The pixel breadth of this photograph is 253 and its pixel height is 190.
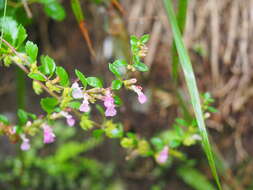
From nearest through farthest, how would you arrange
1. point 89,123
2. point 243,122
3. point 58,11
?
point 89,123
point 58,11
point 243,122

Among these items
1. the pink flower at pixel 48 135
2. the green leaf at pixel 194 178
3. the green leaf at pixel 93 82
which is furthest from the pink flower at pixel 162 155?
the green leaf at pixel 194 178

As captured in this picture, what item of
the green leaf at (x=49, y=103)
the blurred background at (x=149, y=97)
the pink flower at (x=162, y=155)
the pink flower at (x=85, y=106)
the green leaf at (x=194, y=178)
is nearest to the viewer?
the pink flower at (x=85, y=106)

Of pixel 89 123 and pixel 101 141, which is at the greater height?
pixel 89 123

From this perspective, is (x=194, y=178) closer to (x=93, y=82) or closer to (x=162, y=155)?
(x=162, y=155)

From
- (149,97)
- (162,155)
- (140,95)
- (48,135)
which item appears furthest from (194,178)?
(140,95)

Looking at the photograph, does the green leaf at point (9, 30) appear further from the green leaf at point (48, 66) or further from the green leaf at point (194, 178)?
the green leaf at point (194, 178)

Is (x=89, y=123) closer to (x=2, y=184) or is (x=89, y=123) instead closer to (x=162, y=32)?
(x=162, y=32)

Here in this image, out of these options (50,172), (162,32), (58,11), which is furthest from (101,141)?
(58,11)

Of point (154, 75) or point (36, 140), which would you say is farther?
point (36, 140)
